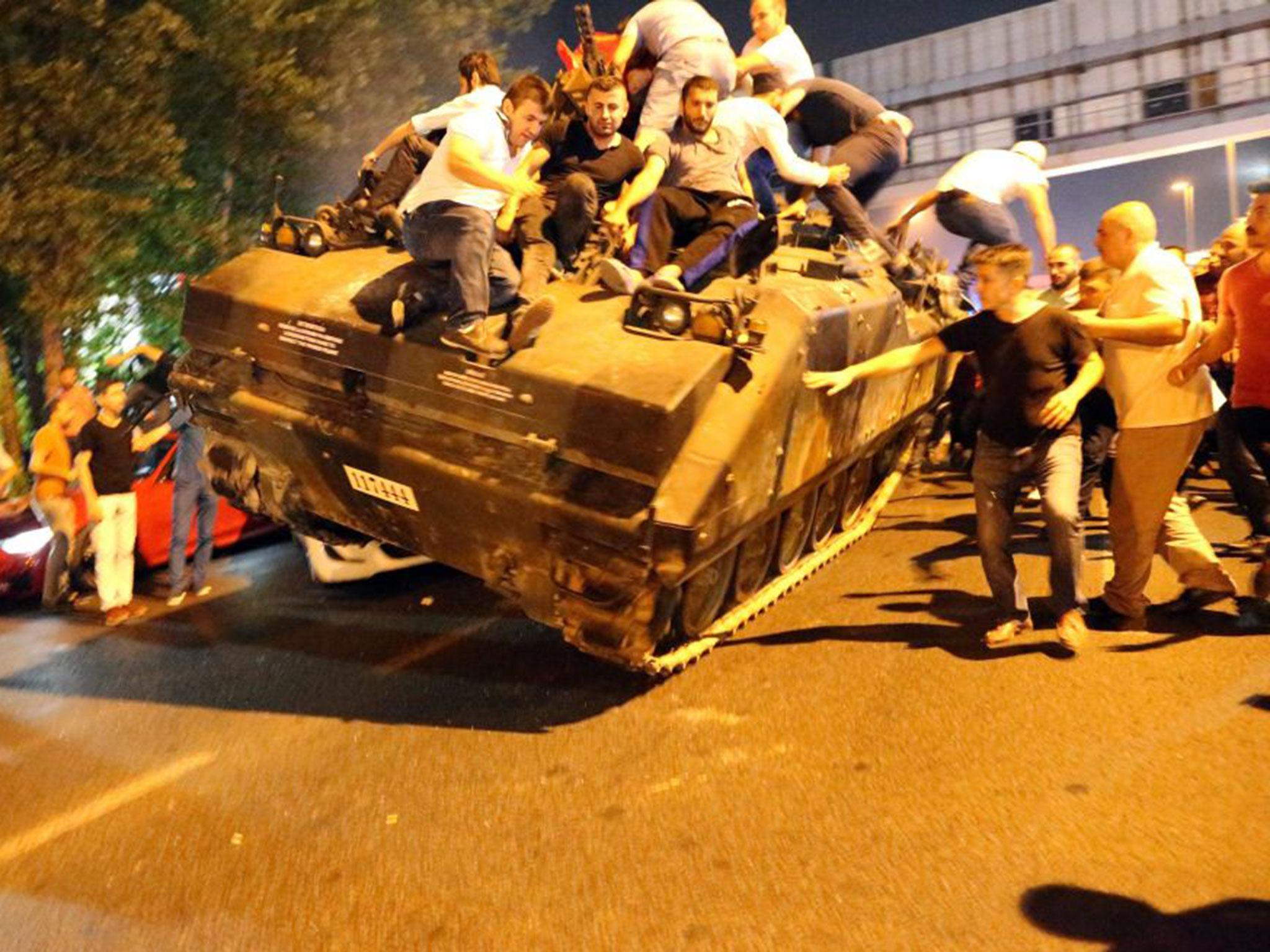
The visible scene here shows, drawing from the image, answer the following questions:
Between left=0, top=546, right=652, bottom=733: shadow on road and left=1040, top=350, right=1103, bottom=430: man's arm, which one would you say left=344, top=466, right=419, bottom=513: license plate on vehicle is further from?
left=1040, top=350, right=1103, bottom=430: man's arm

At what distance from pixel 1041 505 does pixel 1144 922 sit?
2583 mm

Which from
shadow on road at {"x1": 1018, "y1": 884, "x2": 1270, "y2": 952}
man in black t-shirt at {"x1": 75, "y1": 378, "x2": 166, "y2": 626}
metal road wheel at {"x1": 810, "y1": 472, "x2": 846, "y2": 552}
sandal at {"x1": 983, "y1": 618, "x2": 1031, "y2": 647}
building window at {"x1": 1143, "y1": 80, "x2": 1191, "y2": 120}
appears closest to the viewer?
shadow on road at {"x1": 1018, "y1": 884, "x2": 1270, "y2": 952}

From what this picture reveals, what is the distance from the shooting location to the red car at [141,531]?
7.80m

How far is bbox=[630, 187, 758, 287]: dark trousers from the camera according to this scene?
568cm

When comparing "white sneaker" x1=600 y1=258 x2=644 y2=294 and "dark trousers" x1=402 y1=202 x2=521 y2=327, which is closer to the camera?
"dark trousers" x1=402 y1=202 x2=521 y2=327

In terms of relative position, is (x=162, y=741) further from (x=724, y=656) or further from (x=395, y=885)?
(x=724, y=656)

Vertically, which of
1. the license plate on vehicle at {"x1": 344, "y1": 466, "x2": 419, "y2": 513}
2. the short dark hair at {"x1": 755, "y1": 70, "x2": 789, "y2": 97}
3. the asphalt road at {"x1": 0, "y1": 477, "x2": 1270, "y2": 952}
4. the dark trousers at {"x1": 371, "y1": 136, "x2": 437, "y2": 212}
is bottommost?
the asphalt road at {"x1": 0, "y1": 477, "x2": 1270, "y2": 952}

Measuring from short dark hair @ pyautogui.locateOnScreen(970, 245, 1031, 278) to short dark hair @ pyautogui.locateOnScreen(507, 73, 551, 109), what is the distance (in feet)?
7.22

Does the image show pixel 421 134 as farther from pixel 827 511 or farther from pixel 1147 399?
pixel 1147 399

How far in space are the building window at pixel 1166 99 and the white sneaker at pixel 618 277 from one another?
3614 centimetres

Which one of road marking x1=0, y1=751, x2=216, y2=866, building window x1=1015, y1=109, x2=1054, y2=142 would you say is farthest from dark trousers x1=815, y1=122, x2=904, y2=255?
building window x1=1015, y1=109, x2=1054, y2=142

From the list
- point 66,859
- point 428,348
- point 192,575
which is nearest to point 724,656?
point 428,348

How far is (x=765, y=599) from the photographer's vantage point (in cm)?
579

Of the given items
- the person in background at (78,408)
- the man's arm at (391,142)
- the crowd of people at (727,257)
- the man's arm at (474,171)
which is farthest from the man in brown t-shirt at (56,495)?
the man's arm at (474,171)
